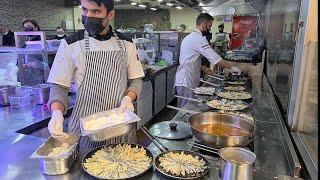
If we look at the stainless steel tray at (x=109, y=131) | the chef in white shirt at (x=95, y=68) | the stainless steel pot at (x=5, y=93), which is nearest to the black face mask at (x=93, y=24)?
the chef in white shirt at (x=95, y=68)

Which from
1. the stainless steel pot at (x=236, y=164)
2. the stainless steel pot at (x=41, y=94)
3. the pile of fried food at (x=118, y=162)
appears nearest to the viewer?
the stainless steel pot at (x=236, y=164)

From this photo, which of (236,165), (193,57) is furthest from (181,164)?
(193,57)

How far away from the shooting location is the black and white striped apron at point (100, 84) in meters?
1.63

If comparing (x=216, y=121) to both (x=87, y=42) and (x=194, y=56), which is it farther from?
(x=194, y=56)

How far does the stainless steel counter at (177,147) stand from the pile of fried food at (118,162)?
44mm

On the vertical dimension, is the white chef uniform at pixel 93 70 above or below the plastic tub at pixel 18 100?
above

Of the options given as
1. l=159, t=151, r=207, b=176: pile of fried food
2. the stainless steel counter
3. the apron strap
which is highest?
the apron strap

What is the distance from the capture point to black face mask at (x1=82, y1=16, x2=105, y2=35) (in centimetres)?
156

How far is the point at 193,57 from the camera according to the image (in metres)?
3.70

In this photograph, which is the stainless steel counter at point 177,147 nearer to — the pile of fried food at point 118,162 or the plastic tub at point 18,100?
the pile of fried food at point 118,162

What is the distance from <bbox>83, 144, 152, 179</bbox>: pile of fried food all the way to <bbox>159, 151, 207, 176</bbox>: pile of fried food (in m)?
0.08

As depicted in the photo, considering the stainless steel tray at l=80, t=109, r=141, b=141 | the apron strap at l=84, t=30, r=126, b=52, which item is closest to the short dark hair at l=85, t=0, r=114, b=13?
the apron strap at l=84, t=30, r=126, b=52

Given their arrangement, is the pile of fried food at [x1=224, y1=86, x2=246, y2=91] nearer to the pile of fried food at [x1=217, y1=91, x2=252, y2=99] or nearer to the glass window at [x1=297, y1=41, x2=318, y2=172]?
the pile of fried food at [x1=217, y1=91, x2=252, y2=99]

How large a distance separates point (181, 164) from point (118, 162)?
29 cm
